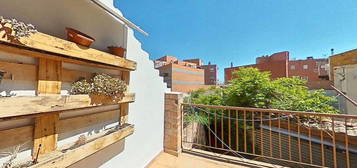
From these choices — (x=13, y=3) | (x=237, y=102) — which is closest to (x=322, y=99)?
(x=237, y=102)

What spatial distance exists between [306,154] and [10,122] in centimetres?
552

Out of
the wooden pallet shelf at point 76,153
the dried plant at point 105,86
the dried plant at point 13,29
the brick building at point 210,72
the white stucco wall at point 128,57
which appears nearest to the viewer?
the dried plant at point 13,29

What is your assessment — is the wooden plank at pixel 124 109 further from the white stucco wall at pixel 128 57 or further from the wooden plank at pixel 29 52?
the wooden plank at pixel 29 52

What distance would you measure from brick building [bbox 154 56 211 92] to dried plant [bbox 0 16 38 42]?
18783 millimetres

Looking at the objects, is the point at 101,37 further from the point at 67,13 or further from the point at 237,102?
the point at 237,102

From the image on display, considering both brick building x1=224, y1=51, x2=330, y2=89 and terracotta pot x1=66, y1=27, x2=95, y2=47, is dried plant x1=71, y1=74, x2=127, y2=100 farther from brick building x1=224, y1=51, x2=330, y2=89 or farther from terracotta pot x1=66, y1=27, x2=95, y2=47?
brick building x1=224, y1=51, x2=330, y2=89

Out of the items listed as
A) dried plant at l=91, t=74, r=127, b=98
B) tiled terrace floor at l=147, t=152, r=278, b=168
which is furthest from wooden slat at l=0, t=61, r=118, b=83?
tiled terrace floor at l=147, t=152, r=278, b=168

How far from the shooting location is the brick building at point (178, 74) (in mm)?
22156

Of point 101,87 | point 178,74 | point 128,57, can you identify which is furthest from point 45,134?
point 178,74

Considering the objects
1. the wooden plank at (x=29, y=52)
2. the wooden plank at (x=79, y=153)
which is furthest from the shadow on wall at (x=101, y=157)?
the wooden plank at (x=29, y=52)

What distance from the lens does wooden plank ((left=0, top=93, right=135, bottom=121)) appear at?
812 mm

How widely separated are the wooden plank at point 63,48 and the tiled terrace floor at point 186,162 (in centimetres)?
190

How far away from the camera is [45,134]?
1125 mm

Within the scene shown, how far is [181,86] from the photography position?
24281 mm
